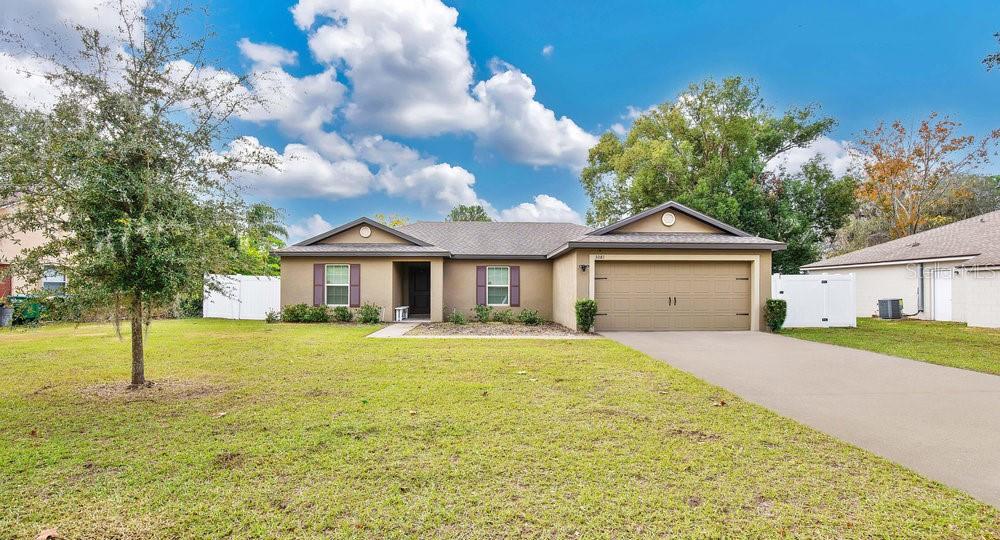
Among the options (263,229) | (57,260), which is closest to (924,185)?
(263,229)

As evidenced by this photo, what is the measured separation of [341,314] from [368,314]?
1008mm

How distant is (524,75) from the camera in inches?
750

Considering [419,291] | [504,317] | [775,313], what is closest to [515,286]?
[504,317]

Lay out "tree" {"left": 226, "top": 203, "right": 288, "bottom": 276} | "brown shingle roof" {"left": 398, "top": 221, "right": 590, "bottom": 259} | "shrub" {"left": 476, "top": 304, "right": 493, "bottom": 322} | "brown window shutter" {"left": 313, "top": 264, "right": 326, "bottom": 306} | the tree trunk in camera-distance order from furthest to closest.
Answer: "brown shingle roof" {"left": 398, "top": 221, "right": 590, "bottom": 259}
"shrub" {"left": 476, "top": 304, "right": 493, "bottom": 322}
"brown window shutter" {"left": 313, "top": 264, "right": 326, "bottom": 306}
"tree" {"left": 226, "top": 203, "right": 288, "bottom": 276}
the tree trunk

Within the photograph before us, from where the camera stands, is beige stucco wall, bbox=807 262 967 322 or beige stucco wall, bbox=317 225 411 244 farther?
beige stucco wall, bbox=807 262 967 322

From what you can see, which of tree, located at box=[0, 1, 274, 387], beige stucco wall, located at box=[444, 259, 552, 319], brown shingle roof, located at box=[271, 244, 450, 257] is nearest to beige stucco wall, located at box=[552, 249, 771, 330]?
beige stucco wall, located at box=[444, 259, 552, 319]

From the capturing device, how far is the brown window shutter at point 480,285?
16062 millimetres

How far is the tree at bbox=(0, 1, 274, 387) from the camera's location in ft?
16.5

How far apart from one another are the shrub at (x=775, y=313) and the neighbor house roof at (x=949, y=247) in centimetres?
695

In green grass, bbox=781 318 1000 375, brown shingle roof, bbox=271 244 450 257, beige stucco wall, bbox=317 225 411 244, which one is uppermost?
beige stucco wall, bbox=317 225 411 244

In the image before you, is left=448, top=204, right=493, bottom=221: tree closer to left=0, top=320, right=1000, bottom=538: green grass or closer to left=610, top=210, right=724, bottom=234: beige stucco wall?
left=610, top=210, right=724, bottom=234: beige stucco wall

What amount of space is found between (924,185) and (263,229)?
33.4 m

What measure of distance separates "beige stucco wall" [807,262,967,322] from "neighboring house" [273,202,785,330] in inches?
297

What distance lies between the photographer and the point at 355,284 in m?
15.3
